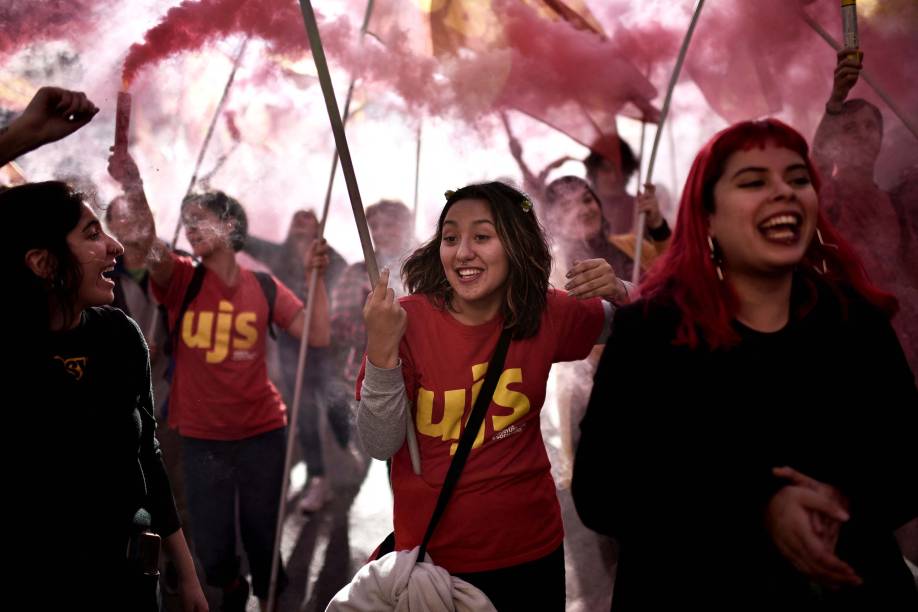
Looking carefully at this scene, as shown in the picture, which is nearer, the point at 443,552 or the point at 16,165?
the point at 443,552

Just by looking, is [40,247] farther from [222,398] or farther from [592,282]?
[222,398]

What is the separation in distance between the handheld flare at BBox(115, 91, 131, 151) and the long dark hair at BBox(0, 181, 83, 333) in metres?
0.84

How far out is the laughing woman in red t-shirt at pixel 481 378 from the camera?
1776 mm

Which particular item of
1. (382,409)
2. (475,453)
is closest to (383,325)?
(382,409)

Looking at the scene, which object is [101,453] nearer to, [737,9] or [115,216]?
[115,216]

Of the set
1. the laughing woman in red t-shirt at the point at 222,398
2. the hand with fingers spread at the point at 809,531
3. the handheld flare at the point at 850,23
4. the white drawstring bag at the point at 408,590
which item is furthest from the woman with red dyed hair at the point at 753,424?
the laughing woman in red t-shirt at the point at 222,398

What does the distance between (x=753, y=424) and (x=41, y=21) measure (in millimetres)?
2365

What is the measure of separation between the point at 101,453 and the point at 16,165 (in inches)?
51.8

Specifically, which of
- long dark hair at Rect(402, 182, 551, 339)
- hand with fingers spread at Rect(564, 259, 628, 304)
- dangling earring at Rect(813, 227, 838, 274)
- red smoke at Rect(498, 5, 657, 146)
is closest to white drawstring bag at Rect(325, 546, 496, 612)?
long dark hair at Rect(402, 182, 551, 339)

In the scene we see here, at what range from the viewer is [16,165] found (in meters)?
2.35

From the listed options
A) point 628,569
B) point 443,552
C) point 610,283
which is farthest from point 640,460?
point 610,283

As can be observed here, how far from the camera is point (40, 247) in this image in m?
1.70

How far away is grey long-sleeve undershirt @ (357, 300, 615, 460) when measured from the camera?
1.76 metres

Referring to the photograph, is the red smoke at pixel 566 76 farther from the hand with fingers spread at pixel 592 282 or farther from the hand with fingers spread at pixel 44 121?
the hand with fingers spread at pixel 44 121
